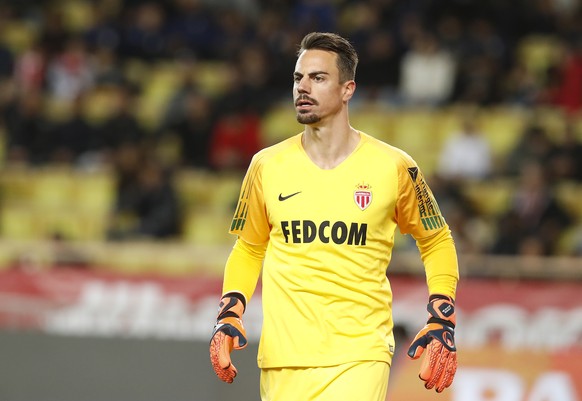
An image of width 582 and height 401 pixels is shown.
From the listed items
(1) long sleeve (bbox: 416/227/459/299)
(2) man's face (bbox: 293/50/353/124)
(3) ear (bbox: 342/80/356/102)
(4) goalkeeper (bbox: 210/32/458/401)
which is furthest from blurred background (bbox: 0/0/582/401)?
(2) man's face (bbox: 293/50/353/124)

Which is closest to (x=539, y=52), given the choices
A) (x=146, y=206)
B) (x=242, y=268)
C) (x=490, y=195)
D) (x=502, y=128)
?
(x=502, y=128)

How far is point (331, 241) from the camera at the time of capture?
210 inches

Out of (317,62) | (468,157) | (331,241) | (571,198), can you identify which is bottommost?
(331,241)

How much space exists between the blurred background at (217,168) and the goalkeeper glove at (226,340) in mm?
3710

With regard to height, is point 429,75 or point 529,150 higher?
point 429,75

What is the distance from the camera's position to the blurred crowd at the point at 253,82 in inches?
505

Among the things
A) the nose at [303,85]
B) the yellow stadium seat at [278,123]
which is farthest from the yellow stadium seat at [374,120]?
the nose at [303,85]

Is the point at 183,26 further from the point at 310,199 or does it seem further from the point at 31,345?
the point at 310,199

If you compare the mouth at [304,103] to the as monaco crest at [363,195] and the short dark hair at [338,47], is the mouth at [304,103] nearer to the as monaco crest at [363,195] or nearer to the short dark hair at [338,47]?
the short dark hair at [338,47]

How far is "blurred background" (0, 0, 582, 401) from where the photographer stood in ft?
32.5

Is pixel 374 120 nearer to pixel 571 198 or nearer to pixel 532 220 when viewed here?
pixel 571 198

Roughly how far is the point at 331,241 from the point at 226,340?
64 centimetres

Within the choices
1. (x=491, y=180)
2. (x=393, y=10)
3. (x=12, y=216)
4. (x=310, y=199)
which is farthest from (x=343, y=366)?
(x=393, y=10)

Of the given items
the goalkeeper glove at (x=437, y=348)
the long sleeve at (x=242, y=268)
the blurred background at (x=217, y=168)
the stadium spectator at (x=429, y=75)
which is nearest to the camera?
the goalkeeper glove at (x=437, y=348)
